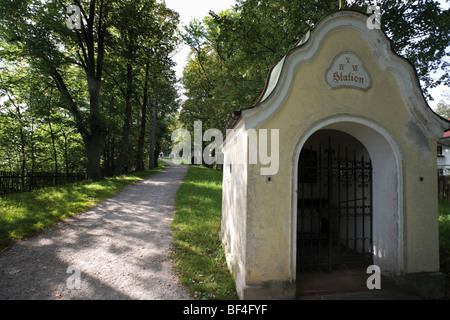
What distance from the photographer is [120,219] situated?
6.79 metres

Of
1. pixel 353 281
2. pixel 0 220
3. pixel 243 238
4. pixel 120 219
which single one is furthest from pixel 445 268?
pixel 0 220

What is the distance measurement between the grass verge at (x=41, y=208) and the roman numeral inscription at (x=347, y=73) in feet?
25.3

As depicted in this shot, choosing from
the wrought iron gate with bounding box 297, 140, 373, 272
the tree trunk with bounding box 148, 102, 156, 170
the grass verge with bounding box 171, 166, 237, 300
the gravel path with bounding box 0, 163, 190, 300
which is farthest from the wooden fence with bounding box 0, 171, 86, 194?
the wrought iron gate with bounding box 297, 140, 373, 272

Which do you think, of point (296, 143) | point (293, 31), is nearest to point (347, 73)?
point (296, 143)

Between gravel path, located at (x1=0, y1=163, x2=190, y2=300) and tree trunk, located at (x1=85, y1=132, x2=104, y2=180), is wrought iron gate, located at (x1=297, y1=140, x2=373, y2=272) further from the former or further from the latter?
tree trunk, located at (x1=85, y1=132, x2=104, y2=180)

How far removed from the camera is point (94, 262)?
4.27m

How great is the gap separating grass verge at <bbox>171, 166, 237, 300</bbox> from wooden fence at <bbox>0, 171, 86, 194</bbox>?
8068 mm

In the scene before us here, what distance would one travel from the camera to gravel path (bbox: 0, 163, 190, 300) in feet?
11.3

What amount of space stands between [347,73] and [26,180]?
14.8 meters

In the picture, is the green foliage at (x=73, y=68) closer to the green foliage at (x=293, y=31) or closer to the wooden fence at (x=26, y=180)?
the wooden fence at (x=26, y=180)

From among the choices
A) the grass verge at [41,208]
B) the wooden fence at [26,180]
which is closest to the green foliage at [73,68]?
the wooden fence at [26,180]

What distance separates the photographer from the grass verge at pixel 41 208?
213 inches

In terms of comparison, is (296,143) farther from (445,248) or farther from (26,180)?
(26,180)
